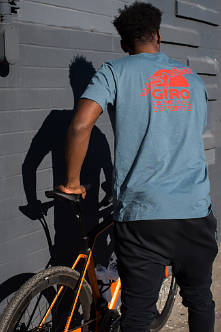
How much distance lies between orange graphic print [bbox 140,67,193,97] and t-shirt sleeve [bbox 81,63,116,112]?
166 millimetres

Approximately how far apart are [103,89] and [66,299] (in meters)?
1.38

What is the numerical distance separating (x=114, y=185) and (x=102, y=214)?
1255 millimetres

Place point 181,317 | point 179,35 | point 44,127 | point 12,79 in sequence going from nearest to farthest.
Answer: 1. point 12,79
2. point 44,127
3. point 181,317
4. point 179,35

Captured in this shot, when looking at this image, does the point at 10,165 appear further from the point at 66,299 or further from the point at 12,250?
the point at 66,299

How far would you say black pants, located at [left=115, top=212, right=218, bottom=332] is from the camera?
2.06 metres

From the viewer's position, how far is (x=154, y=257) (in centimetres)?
210

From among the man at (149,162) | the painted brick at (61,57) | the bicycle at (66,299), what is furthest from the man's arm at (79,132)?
the painted brick at (61,57)

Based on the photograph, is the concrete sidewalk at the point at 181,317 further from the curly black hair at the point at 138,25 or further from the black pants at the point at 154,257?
the curly black hair at the point at 138,25

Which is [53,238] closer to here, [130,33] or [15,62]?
[15,62]

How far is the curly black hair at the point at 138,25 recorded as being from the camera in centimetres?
215

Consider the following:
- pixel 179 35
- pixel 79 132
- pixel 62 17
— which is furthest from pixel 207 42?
pixel 79 132

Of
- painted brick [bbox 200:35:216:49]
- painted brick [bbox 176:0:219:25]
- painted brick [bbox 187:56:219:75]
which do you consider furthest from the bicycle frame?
painted brick [bbox 200:35:216:49]

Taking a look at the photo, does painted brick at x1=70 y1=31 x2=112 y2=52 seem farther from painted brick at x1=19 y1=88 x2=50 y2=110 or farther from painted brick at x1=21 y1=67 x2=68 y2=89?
painted brick at x1=19 y1=88 x2=50 y2=110

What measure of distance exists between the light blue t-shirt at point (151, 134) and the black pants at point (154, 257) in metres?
0.07
